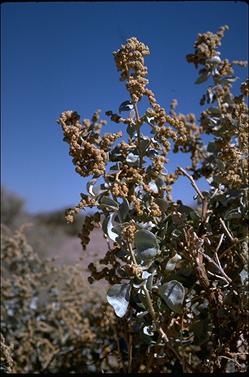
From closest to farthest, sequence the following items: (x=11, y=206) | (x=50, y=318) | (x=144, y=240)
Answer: (x=144, y=240)
(x=50, y=318)
(x=11, y=206)

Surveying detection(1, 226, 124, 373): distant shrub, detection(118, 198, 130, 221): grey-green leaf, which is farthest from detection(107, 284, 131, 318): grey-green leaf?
detection(1, 226, 124, 373): distant shrub

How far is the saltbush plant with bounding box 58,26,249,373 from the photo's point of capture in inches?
42.6

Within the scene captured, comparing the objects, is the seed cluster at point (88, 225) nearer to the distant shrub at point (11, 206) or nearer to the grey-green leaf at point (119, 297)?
the grey-green leaf at point (119, 297)

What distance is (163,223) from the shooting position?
1.22 m

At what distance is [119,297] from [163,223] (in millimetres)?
233

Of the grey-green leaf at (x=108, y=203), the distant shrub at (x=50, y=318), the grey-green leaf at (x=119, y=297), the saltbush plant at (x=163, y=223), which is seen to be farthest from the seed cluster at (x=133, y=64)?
the distant shrub at (x=50, y=318)

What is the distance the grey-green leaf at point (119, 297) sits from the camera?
1.04m

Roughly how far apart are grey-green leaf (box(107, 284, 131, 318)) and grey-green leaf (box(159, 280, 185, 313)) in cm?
8

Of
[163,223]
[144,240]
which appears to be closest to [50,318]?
[163,223]

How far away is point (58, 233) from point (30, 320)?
924 centimetres

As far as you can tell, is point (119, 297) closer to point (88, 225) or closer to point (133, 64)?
point (88, 225)

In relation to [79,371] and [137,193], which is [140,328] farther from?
[79,371]

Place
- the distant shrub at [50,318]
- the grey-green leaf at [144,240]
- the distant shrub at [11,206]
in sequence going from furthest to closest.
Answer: the distant shrub at [11,206] < the distant shrub at [50,318] < the grey-green leaf at [144,240]

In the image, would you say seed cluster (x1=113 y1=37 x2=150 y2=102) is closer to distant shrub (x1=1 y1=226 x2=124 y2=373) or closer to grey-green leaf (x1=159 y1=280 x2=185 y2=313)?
grey-green leaf (x1=159 y1=280 x2=185 y2=313)
